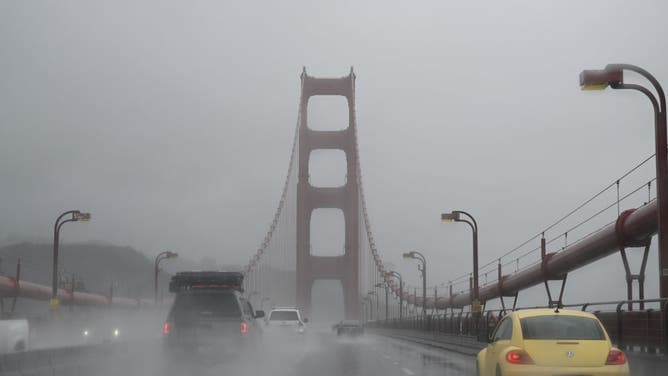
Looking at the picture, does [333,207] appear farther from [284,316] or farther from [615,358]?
[615,358]

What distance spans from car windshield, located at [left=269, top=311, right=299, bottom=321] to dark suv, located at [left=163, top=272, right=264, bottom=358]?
15286mm

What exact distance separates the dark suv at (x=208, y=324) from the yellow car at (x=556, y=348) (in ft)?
24.3

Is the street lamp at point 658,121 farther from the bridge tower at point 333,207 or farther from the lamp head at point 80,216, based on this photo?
the bridge tower at point 333,207

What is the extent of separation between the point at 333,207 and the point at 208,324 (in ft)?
239

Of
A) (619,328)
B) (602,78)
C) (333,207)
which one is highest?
(333,207)

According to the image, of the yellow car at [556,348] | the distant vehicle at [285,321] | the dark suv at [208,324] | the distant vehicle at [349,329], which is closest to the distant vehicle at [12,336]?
the dark suv at [208,324]

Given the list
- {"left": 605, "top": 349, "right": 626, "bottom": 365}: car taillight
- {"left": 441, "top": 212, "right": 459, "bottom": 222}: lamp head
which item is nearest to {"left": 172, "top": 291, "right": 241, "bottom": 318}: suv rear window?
{"left": 605, "top": 349, "right": 626, "bottom": 365}: car taillight

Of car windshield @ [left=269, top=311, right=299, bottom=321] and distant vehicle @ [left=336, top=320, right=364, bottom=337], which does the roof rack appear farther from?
distant vehicle @ [left=336, top=320, right=364, bottom=337]

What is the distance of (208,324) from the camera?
19.1 meters

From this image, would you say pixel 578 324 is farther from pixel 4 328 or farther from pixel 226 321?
pixel 4 328

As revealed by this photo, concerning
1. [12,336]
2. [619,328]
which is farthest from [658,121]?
[12,336]

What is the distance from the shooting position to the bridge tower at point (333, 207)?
292ft

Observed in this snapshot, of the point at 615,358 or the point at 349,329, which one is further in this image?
the point at 349,329

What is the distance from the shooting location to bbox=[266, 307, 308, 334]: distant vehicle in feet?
110
